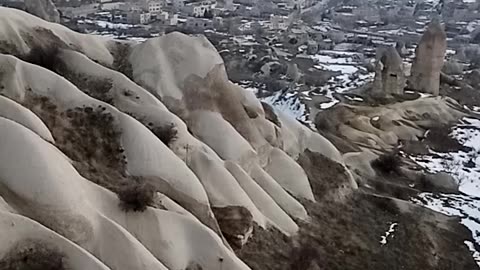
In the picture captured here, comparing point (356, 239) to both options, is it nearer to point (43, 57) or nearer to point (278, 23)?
point (43, 57)

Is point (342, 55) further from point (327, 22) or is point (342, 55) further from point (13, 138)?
point (13, 138)

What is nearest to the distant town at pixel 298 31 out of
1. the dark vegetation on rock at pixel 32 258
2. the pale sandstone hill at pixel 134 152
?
the pale sandstone hill at pixel 134 152

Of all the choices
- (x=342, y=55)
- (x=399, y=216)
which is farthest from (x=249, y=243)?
(x=342, y=55)

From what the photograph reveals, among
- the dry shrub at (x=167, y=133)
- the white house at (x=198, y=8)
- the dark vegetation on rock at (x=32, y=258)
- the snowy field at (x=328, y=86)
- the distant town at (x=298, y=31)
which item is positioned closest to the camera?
the dark vegetation on rock at (x=32, y=258)

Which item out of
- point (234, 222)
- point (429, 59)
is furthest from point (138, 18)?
point (234, 222)

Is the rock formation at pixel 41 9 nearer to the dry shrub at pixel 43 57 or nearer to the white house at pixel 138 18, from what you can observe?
the dry shrub at pixel 43 57
